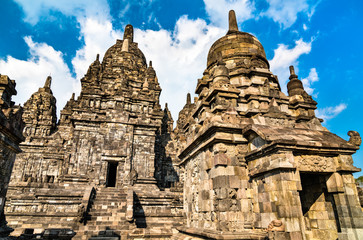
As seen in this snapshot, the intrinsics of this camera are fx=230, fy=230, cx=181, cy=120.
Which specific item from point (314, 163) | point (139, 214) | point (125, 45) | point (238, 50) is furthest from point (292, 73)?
point (125, 45)

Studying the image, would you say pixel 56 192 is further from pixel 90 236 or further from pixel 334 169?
pixel 334 169

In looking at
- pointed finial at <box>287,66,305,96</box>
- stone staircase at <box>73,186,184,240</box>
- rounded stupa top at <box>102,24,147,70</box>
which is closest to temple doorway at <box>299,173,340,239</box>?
pointed finial at <box>287,66,305,96</box>

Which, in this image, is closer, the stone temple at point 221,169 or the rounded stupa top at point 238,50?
the stone temple at point 221,169

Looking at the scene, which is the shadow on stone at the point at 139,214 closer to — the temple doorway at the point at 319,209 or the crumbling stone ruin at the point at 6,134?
the crumbling stone ruin at the point at 6,134

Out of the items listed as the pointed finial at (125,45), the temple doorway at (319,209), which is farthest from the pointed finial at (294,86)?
the pointed finial at (125,45)

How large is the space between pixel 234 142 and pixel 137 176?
14.2 m

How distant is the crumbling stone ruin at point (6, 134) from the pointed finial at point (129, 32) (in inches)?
1089

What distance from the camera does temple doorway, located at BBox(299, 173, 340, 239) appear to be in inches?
272

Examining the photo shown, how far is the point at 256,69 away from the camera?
995 cm

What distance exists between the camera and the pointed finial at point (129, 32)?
3282 centimetres

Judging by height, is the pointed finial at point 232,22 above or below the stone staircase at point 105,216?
above

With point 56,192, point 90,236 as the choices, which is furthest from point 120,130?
point 90,236

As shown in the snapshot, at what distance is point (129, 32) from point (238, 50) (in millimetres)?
26346

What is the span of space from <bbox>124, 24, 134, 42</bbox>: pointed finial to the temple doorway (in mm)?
30840
